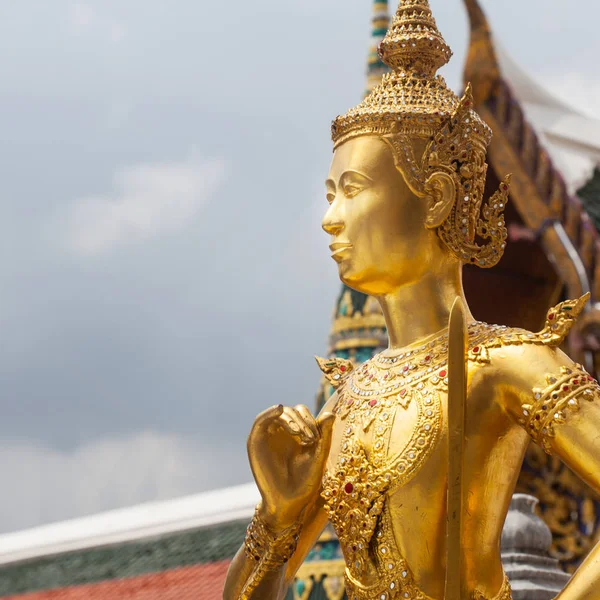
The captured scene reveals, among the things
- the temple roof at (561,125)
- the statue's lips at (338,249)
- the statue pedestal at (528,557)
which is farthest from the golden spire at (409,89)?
the temple roof at (561,125)

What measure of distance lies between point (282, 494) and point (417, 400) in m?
0.38

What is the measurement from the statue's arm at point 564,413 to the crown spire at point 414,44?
0.73m

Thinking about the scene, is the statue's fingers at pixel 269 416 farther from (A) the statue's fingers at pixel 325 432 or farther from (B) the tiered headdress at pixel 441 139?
(B) the tiered headdress at pixel 441 139

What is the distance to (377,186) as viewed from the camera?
3.11m

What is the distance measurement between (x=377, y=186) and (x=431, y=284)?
0.78 ft

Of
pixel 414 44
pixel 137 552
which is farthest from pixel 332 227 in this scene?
pixel 137 552

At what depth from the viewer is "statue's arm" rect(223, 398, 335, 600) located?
10.3 ft

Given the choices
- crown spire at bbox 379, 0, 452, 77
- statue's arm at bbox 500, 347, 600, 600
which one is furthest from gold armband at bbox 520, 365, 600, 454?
crown spire at bbox 379, 0, 452, 77

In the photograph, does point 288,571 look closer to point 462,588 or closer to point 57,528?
point 462,588

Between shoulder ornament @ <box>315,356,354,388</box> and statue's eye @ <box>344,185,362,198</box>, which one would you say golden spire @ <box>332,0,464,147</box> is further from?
shoulder ornament @ <box>315,356,354,388</box>

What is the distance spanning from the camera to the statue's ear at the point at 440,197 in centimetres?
309

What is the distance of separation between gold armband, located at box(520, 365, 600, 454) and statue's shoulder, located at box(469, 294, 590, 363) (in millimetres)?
88

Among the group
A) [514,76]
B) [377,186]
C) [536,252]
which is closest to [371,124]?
[377,186]

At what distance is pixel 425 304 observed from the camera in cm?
314
